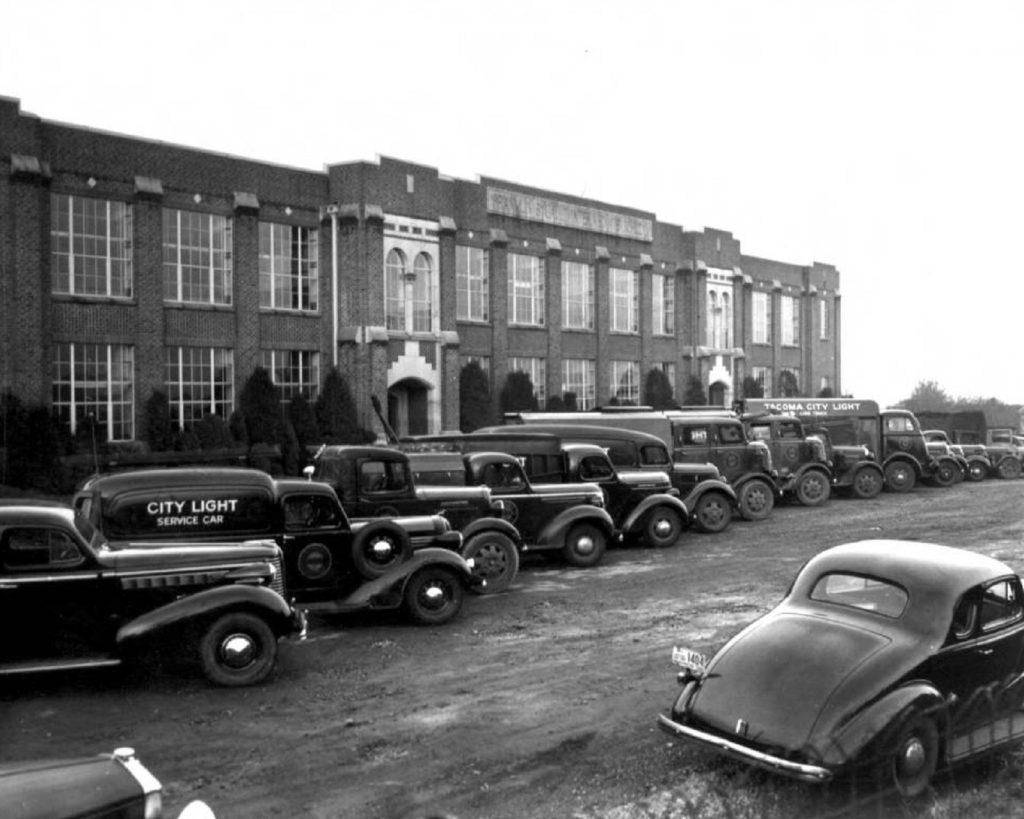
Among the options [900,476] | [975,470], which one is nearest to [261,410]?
[900,476]

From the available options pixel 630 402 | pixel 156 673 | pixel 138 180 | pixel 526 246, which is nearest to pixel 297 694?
pixel 156 673

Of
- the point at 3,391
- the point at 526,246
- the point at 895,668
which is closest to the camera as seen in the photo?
the point at 895,668

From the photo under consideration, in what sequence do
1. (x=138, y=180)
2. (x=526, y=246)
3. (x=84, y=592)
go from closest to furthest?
(x=84, y=592), (x=138, y=180), (x=526, y=246)

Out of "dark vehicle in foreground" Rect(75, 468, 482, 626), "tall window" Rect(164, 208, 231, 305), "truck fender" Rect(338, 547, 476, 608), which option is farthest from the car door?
"tall window" Rect(164, 208, 231, 305)

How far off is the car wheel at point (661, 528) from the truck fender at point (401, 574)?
23.4ft

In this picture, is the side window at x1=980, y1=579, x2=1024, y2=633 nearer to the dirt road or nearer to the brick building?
the dirt road

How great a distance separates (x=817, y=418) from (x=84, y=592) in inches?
952

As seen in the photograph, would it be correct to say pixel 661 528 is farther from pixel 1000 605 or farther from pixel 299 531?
pixel 1000 605

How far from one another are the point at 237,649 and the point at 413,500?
5004 millimetres

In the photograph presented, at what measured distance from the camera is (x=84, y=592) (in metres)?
8.94

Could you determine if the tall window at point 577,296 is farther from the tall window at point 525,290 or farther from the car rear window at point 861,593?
the car rear window at point 861,593

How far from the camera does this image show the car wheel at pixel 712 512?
814 inches

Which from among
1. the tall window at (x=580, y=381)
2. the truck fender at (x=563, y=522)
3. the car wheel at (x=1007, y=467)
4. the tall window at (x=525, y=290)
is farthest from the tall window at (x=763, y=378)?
the truck fender at (x=563, y=522)

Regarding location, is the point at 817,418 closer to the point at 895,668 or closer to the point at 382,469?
the point at 382,469
